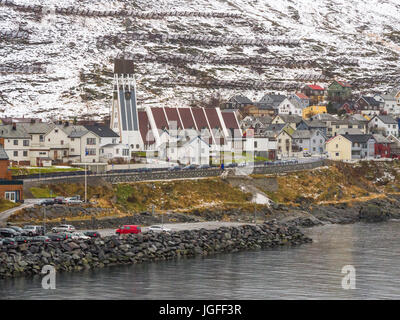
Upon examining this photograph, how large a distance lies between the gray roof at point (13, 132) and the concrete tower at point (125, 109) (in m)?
Result: 19.3

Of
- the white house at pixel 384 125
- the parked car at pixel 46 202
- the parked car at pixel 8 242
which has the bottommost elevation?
the parked car at pixel 8 242

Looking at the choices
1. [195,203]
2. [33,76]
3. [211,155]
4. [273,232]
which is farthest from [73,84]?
[273,232]

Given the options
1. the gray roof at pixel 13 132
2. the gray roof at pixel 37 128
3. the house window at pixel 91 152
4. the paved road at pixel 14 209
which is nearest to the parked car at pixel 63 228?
the paved road at pixel 14 209

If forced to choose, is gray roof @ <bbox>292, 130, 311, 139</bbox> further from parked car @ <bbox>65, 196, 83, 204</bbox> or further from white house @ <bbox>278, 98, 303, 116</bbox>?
parked car @ <bbox>65, 196, 83, 204</bbox>

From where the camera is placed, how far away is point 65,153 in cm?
9919

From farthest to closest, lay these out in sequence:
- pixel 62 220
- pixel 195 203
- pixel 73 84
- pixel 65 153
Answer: pixel 73 84, pixel 65 153, pixel 195 203, pixel 62 220

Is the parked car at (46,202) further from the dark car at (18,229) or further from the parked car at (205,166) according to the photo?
the parked car at (205,166)

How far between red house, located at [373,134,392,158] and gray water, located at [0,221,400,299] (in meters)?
57.9

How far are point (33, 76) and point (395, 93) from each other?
8253 centimetres

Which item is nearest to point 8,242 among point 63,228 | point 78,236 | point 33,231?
point 33,231

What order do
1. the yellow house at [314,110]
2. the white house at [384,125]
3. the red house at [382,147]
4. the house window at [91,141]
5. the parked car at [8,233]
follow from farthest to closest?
1. the yellow house at [314,110]
2. the white house at [384,125]
3. the red house at [382,147]
4. the house window at [91,141]
5. the parked car at [8,233]

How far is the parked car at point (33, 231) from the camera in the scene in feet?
202
